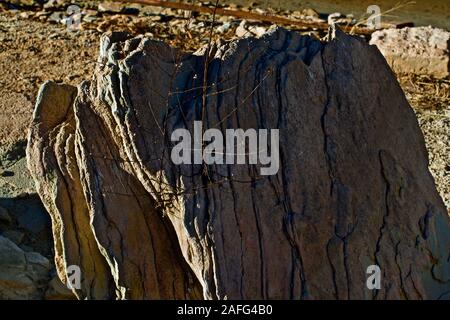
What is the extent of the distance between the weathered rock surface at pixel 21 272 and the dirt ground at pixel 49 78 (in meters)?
1.07

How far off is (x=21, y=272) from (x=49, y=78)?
7.91 ft

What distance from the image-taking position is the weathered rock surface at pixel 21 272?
5.73m

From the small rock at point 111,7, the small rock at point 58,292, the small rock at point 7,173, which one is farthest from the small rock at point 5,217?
the small rock at point 111,7

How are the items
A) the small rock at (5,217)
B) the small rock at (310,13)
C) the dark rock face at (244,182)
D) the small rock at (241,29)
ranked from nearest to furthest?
the dark rock face at (244,182) → the small rock at (5,217) → the small rock at (241,29) → the small rock at (310,13)

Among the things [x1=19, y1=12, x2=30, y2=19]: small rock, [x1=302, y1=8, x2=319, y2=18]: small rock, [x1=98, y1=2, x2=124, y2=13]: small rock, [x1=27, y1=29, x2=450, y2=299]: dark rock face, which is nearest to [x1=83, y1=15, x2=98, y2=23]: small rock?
[x1=98, y1=2, x2=124, y2=13]: small rock

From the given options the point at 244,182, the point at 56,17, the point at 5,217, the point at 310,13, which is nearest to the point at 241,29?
the point at 310,13

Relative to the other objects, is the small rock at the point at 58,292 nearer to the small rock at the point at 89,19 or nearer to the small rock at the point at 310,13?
the small rock at the point at 89,19

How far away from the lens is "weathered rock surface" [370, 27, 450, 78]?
7.97 metres

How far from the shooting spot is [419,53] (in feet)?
26.2

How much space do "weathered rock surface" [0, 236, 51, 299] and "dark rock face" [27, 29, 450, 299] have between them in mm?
655

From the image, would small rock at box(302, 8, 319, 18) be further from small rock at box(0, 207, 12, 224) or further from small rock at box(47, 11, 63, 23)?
small rock at box(0, 207, 12, 224)

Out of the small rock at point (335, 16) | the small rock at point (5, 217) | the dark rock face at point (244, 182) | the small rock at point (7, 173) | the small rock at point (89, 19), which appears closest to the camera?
the dark rock face at point (244, 182)
